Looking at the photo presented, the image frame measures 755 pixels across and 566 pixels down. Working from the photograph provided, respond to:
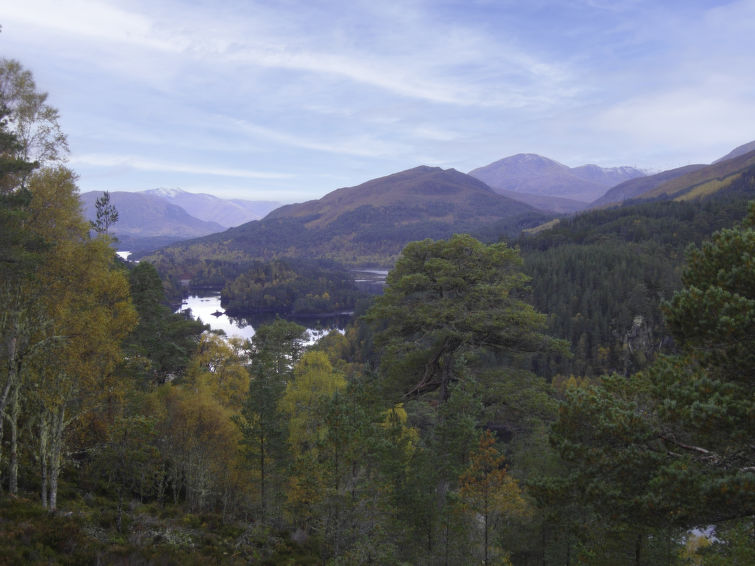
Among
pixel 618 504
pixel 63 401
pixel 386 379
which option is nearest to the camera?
pixel 618 504

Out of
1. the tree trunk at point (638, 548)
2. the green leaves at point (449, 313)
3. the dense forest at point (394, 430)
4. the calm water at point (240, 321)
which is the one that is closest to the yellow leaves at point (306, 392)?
the dense forest at point (394, 430)

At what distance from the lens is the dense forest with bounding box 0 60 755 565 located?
886cm

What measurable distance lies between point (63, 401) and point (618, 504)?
1552 cm

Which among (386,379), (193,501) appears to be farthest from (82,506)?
(386,379)

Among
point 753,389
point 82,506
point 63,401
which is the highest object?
point 753,389

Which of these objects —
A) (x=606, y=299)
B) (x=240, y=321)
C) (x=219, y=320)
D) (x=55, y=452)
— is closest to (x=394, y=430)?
(x=55, y=452)

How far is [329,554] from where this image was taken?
1614 centimetres

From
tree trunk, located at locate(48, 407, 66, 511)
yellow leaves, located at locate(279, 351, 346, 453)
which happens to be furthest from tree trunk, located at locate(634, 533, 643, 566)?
tree trunk, located at locate(48, 407, 66, 511)

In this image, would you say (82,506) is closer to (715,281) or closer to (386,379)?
(386,379)

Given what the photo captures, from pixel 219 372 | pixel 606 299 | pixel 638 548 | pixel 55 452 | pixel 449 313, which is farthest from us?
pixel 606 299

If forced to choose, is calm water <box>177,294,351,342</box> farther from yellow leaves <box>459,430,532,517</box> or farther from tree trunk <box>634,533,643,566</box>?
tree trunk <box>634,533,643,566</box>

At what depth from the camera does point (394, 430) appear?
1766 cm

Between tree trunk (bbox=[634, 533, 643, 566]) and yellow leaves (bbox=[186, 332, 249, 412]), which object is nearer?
tree trunk (bbox=[634, 533, 643, 566])

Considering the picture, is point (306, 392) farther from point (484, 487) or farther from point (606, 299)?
point (606, 299)
